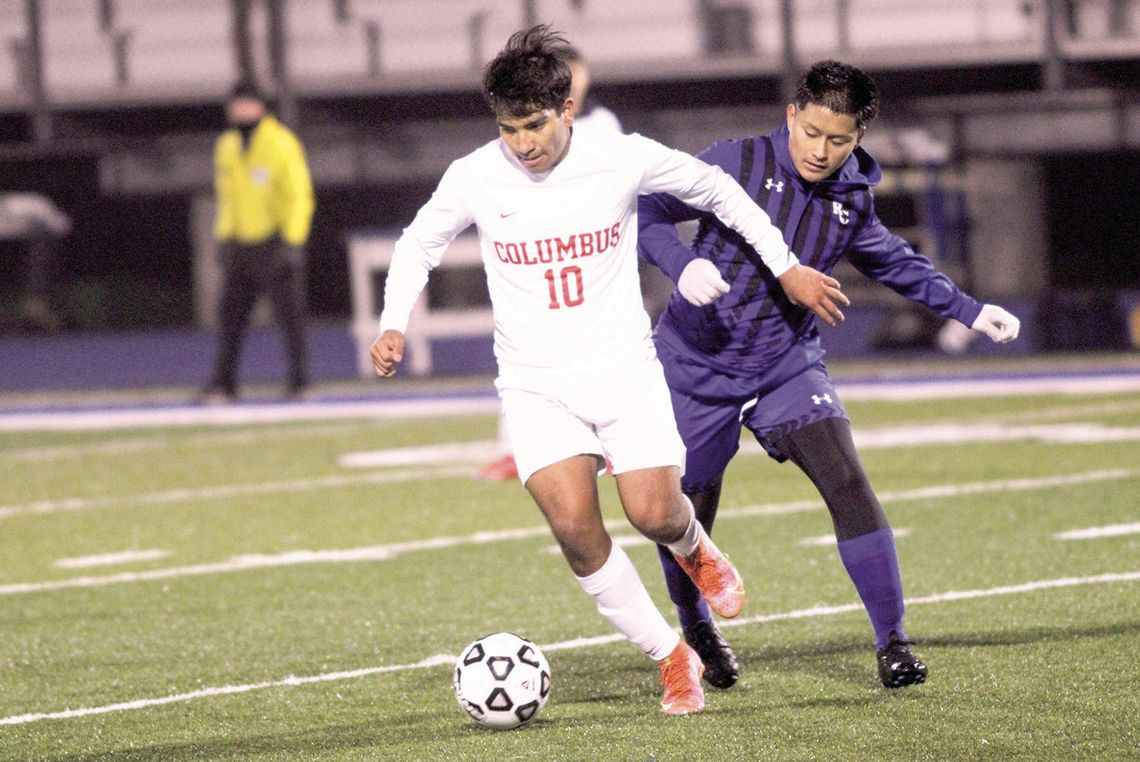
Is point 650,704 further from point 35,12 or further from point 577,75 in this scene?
point 35,12

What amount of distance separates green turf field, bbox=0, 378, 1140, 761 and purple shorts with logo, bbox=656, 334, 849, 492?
25.1 inches

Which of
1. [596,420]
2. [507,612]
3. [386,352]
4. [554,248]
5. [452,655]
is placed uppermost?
[554,248]

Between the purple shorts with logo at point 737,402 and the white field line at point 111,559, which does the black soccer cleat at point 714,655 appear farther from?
the white field line at point 111,559

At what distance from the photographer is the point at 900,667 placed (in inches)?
202

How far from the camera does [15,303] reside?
75.2ft

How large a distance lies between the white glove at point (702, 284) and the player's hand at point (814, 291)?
0.17 m

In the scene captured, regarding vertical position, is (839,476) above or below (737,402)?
below

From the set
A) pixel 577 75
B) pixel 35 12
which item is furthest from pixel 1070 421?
pixel 35 12

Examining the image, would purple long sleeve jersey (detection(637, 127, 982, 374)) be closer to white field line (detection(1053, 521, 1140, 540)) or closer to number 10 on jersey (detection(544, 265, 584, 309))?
number 10 on jersey (detection(544, 265, 584, 309))

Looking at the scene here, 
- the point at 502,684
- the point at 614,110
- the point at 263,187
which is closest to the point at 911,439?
the point at 263,187

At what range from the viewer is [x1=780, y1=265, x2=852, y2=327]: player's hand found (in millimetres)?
5070

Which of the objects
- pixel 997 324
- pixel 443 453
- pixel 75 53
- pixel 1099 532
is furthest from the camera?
pixel 75 53

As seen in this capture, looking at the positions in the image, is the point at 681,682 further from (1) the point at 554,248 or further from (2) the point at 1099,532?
(2) the point at 1099,532

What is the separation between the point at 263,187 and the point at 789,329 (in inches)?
365
